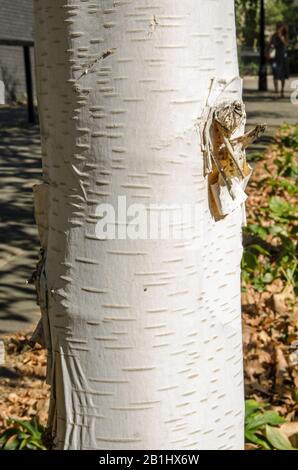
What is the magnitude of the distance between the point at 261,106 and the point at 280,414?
1479cm

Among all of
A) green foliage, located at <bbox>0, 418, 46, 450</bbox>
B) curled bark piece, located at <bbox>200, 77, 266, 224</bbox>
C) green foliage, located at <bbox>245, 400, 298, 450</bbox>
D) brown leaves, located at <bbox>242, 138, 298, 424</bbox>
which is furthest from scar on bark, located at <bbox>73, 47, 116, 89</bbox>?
brown leaves, located at <bbox>242, 138, 298, 424</bbox>

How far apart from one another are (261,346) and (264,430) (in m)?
1.09

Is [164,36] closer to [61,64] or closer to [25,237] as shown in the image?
[61,64]

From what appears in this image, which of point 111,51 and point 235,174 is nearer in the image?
point 111,51

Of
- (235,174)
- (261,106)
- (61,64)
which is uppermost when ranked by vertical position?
(61,64)

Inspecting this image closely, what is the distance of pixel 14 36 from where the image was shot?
20.4 m

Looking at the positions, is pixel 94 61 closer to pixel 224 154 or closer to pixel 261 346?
pixel 224 154

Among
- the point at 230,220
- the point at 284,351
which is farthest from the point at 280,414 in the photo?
the point at 230,220

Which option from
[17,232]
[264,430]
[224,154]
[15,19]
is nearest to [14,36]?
[15,19]

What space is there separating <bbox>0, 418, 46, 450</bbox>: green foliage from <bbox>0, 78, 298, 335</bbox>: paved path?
157cm

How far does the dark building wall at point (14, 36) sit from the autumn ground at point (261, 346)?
15.4 metres

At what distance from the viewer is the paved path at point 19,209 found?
5.03 m

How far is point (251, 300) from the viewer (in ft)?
15.6

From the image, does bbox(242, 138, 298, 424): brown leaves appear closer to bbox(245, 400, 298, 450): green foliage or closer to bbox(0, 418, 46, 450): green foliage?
bbox(245, 400, 298, 450): green foliage
